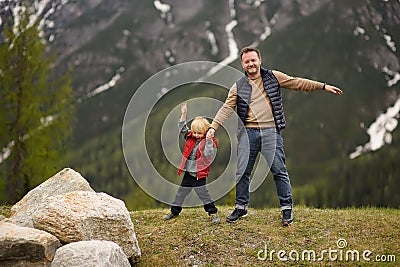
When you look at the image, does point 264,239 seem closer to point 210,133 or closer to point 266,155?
point 266,155

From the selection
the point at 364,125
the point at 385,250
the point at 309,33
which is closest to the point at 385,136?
the point at 364,125

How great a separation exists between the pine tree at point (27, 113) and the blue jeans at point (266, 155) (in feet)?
45.9

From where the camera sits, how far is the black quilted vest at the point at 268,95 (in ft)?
27.2

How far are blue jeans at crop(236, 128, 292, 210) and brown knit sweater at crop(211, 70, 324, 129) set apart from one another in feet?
0.56

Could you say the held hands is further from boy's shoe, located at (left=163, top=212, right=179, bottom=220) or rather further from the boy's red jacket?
boy's shoe, located at (left=163, top=212, right=179, bottom=220)

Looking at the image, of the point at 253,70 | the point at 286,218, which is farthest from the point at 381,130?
the point at 253,70

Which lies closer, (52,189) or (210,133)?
(210,133)

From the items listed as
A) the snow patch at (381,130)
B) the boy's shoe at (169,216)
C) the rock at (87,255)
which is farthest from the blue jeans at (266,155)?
the snow patch at (381,130)

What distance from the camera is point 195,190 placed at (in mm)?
8938

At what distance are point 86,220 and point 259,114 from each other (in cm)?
370

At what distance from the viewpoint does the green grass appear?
7.68 metres

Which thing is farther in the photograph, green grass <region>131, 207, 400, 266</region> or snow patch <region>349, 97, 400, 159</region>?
snow patch <region>349, 97, 400, 159</region>

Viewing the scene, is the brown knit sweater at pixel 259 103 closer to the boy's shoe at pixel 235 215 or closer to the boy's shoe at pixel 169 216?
the boy's shoe at pixel 235 215

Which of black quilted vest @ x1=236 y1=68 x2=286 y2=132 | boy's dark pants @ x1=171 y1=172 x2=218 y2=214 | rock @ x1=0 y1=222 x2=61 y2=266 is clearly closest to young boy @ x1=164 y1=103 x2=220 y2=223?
boy's dark pants @ x1=171 y1=172 x2=218 y2=214
